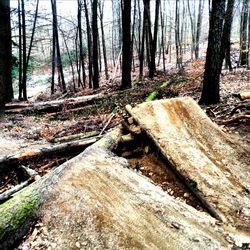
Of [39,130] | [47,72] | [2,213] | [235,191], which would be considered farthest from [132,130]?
[47,72]

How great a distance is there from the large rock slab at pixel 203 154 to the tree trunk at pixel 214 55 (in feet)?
6.51

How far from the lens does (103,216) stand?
359 centimetres

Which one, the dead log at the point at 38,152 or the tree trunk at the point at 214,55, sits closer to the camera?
the dead log at the point at 38,152

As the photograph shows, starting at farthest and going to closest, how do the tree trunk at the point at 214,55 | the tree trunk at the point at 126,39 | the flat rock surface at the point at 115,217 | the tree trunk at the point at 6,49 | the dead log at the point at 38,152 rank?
1. the tree trunk at the point at 126,39
2. the tree trunk at the point at 6,49
3. the tree trunk at the point at 214,55
4. the dead log at the point at 38,152
5. the flat rock surface at the point at 115,217

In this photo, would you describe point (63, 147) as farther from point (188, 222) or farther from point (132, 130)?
point (188, 222)

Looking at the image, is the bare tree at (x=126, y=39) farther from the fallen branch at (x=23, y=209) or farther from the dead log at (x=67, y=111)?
the fallen branch at (x=23, y=209)

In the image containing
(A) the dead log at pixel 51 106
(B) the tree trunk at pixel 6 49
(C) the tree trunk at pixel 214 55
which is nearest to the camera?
(C) the tree trunk at pixel 214 55

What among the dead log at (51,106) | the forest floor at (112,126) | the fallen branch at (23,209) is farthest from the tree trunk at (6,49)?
the fallen branch at (23,209)

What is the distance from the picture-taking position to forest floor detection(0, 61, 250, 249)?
5.10 metres

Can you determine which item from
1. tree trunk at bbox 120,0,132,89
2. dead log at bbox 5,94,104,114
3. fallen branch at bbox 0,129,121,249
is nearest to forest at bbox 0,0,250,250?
fallen branch at bbox 0,129,121,249

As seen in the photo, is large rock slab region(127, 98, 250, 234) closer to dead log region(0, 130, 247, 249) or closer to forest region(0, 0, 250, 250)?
forest region(0, 0, 250, 250)

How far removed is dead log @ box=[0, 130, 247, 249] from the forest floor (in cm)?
24

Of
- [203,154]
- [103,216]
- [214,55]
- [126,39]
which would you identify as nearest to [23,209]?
[103,216]

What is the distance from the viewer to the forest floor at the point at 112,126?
510 centimetres
